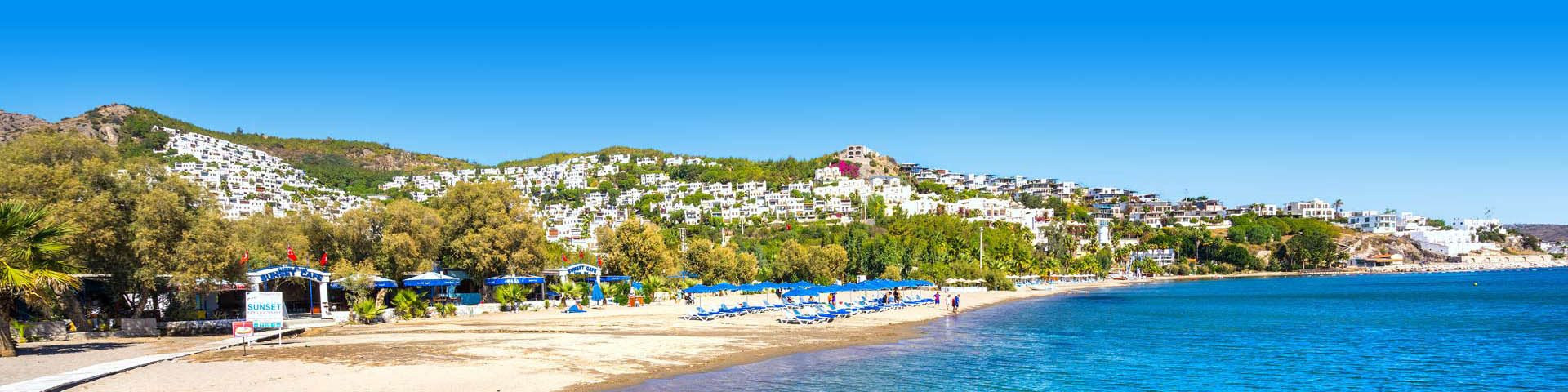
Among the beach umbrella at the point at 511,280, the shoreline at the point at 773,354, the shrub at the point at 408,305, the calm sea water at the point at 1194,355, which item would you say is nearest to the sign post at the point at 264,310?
the shoreline at the point at 773,354

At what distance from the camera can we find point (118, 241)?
85.8 ft

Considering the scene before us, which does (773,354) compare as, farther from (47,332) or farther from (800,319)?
(47,332)

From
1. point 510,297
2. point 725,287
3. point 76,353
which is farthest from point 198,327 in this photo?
point 725,287

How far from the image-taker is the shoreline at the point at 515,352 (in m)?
18.0

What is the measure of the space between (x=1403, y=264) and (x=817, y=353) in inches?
7759

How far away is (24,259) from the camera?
64.2 ft

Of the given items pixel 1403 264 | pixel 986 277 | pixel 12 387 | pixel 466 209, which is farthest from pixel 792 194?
pixel 12 387

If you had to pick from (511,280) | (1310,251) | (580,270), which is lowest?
(1310,251)

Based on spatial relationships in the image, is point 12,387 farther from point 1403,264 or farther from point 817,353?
point 1403,264

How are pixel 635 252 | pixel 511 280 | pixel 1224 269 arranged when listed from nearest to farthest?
1. pixel 511 280
2. pixel 635 252
3. pixel 1224 269

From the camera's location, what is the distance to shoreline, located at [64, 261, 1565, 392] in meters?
18.0

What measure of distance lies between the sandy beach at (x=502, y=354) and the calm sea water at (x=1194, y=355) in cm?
164

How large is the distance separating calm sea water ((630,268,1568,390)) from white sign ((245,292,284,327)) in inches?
449

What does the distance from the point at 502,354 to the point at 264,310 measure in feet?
21.9
